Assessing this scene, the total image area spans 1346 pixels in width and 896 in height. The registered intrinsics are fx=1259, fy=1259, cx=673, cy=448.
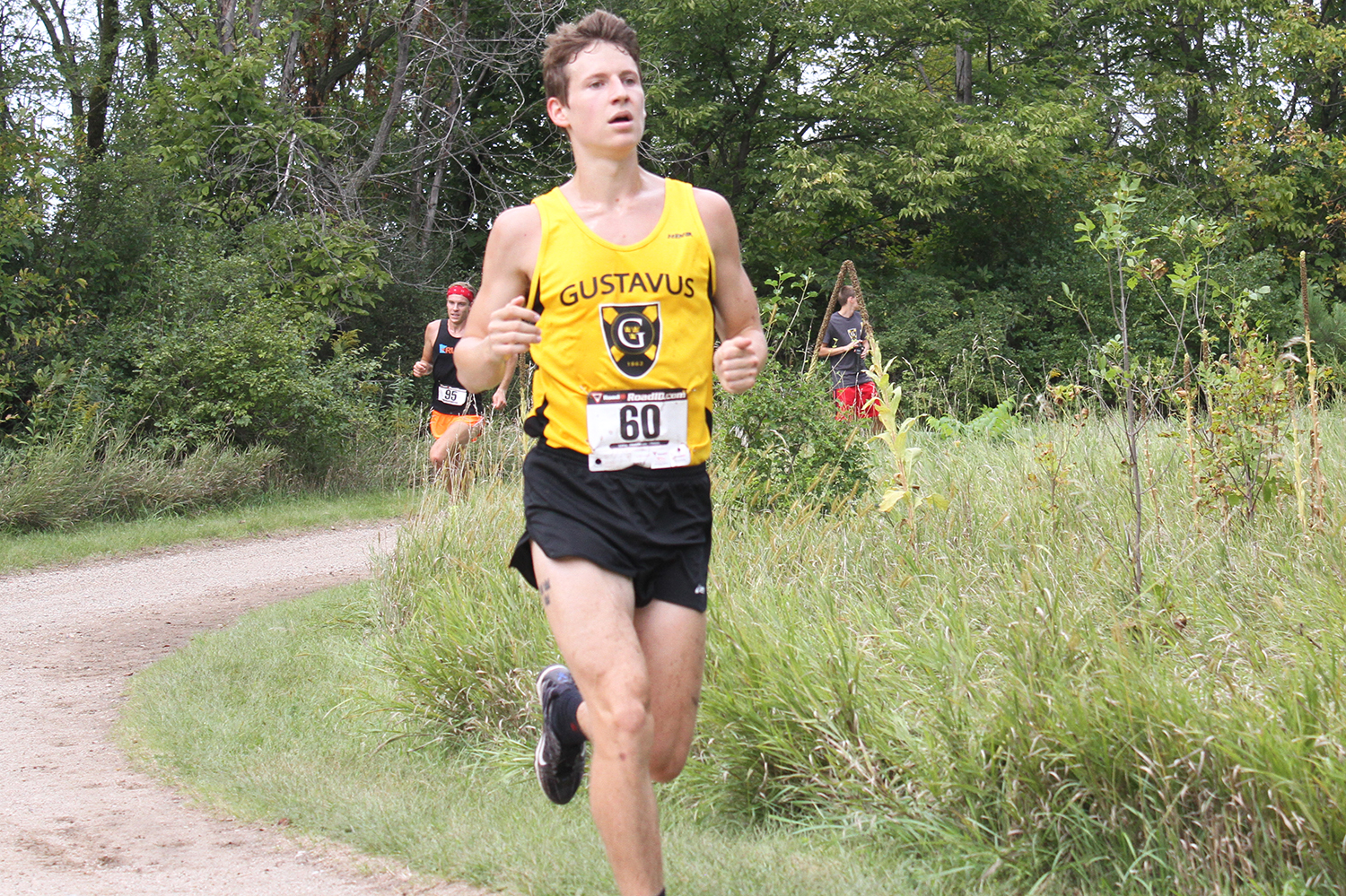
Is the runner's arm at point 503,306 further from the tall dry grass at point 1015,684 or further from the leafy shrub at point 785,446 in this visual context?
the leafy shrub at point 785,446

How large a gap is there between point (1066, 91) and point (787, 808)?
23819 millimetres

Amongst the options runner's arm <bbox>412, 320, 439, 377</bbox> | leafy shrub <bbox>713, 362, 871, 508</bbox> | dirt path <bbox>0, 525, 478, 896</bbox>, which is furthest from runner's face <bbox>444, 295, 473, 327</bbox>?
leafy shrub <bbox>713, 362, 871, 508</bbox>

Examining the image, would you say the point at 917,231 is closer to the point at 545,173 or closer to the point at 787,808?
the point at 545,173

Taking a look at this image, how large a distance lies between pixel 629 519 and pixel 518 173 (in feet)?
70.7

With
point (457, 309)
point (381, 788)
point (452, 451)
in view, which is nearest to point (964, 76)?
point (457, 309)

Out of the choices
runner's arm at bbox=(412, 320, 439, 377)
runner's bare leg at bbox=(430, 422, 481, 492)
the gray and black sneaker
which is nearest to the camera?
the gray and black sneaker

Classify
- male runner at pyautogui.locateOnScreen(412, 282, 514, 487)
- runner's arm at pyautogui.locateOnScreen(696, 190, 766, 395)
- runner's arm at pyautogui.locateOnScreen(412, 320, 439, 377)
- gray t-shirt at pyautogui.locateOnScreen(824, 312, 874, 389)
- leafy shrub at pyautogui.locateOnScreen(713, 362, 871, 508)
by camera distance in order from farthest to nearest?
gray t-shirt at pyautogui.locateOnScreen(824, 312, 874, 389), runner's arm at pyautogui.locateOnScreen(412, 320, 439, 377), male runner at pyautogui.locateOnScreen(412, 282, 514, 487), leafy shrub at pyautogui.locateOnScreen(713, 362, 871, 508), runner's arm at pyautogui.locateOnScreen(696, 190, 766, 395)

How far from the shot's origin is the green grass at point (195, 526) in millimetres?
10734

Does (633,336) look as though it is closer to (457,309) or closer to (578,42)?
(578,42)

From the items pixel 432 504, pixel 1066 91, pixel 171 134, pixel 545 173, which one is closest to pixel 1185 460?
pixel 432 504

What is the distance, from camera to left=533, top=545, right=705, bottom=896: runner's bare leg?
290cm

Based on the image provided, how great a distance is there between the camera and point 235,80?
17516 mm

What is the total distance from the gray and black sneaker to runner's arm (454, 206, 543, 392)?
872 millimetres

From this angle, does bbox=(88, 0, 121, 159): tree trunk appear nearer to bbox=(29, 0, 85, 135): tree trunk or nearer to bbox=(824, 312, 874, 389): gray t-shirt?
bbox=(29, 0, 85, 135): tree trunk
